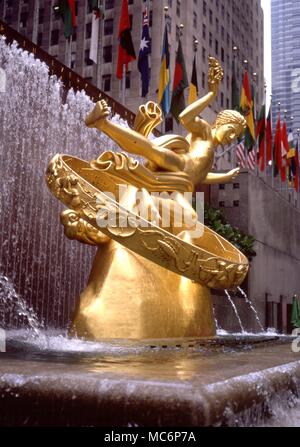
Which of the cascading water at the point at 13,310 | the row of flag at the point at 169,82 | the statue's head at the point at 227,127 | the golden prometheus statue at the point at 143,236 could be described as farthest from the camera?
the row of flag at the point at 169,82

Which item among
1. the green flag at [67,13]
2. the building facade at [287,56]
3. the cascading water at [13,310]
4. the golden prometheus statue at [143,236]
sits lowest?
the cascading water at [13,310]

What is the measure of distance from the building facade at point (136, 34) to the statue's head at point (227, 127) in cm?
2790

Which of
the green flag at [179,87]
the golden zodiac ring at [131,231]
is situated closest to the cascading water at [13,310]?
the golden zodiac ring at [131,231]

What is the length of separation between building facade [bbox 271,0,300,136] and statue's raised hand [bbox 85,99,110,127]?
2548 cm

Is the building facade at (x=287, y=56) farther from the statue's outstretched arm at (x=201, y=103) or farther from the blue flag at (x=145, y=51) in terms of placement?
the statue's outstretched arm at (x=201, y=103)

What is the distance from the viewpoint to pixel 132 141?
21.6 ft

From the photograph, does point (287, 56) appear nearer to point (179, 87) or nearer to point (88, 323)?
point (179, 87)

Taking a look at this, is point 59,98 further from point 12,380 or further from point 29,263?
point 12,380

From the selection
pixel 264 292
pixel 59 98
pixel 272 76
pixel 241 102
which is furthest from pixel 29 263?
pixel 272 76

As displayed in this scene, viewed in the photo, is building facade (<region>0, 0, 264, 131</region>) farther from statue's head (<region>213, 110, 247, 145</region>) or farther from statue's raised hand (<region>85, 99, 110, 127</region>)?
statue's raised hand (<region>85, 99, 110, 127</region>)

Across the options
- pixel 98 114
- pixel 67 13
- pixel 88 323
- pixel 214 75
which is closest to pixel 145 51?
pixel 67 13

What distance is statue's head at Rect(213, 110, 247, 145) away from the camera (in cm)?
768

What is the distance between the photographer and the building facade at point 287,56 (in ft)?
103

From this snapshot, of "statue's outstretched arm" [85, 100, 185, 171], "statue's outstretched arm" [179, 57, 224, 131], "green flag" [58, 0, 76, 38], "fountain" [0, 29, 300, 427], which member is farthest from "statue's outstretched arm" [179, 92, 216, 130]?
"green flag" [58, 0, 76, 38]
